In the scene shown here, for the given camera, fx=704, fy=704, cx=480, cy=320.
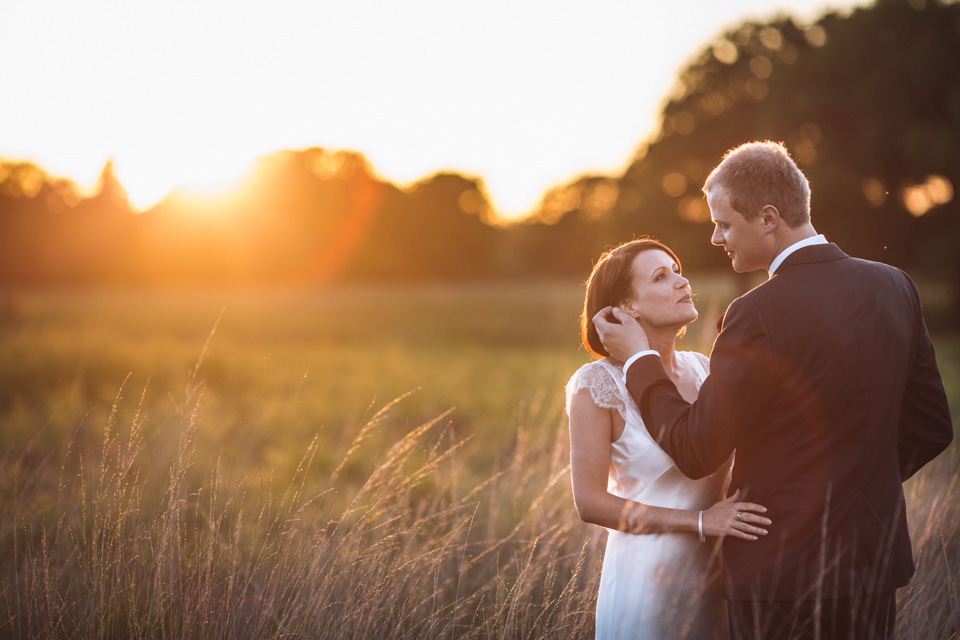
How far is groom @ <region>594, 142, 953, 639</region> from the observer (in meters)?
2.21

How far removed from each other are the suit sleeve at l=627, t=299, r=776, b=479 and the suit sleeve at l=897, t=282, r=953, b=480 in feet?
2.17

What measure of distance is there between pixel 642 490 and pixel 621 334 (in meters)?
0.65

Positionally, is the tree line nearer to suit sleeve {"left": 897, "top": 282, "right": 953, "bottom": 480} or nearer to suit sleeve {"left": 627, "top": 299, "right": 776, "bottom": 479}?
suit sleeve {"left": 897, "top": 282, "right": 953, "bottom": 480}

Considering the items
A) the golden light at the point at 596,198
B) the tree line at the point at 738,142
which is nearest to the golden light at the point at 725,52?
the tree line at the point at 738,142

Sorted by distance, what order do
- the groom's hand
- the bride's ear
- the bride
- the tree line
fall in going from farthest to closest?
the tree line, the bride's ear, the bride, the groom's hand

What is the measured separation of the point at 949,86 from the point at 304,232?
40417 mm

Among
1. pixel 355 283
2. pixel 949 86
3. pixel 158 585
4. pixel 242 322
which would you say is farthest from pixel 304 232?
pixel 158 585

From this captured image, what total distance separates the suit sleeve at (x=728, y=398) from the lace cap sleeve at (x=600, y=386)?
0.42 metres

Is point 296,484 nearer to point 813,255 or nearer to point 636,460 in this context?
point 636,460

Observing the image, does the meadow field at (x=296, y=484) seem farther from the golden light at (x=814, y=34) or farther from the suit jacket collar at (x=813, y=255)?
the golden light at (x=814, y=34)

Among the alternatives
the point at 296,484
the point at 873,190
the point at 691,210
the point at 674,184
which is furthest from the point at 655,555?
the point at 674,184

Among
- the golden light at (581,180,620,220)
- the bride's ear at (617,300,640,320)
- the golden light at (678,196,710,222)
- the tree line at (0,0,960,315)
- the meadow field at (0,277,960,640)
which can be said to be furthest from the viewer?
the golden light at (581,180,620,220)

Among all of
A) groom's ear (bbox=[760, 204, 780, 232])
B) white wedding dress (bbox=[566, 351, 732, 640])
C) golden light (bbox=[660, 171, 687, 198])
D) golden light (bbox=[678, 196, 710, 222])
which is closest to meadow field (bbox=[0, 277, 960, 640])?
white wedding dress (bbox=[566, 351, 732, 640])

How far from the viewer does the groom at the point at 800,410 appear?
86.8 inches
